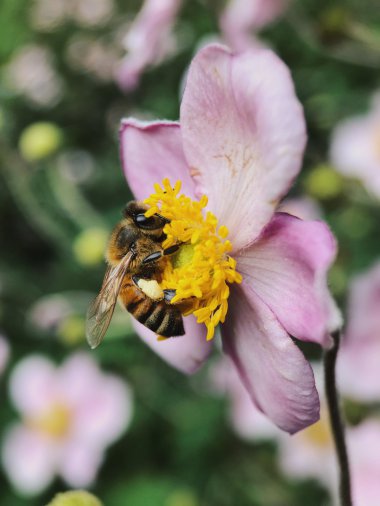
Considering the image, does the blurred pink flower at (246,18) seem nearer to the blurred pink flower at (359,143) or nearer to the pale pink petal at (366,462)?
the blurred pink flower at (359,143)

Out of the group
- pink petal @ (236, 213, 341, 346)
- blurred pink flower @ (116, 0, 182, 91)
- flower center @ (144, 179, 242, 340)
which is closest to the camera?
pink petal @ (236, 213, 341, 346)

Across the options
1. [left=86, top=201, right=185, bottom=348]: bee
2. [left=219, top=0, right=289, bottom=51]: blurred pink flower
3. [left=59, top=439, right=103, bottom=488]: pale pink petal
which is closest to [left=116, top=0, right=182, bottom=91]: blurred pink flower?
[left=219, top=0, right=289, bottom=51]: blurred pink flower

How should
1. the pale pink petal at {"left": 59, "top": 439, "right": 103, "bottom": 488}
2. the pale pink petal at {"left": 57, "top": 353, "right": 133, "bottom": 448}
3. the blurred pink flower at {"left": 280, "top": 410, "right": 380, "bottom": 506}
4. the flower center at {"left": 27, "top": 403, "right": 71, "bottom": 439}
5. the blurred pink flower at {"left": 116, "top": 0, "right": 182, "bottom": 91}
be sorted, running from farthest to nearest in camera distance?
the flower center at {"left": 27, "top": 403, "right": 71, "bottom": 439}, the pale pink petal at {"left": 57, "top": 353, "right": 133, "bottom": 448}, the pale pink petal at {"left": 59, "top": 439, "right": 103, "bottom": 488}, the blurred pink flower at {"left": 280, "top": 410, "right": 380, "bottom": 506}, the blurred pink flower at {"left": 116, "top": 0, "right": 182, "bottom": 91}

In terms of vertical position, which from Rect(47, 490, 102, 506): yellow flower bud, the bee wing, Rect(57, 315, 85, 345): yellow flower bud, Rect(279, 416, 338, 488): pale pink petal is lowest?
Rect(279, 416, 338, 488): pale pink petal

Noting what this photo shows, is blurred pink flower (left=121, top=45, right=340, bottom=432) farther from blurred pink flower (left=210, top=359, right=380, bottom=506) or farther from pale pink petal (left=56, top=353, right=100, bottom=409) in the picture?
pale pink petal (left=56, top=353, right=100, bottom=409)

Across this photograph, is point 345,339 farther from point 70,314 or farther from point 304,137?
point 304,137

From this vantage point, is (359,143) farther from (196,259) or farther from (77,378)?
(196,259)

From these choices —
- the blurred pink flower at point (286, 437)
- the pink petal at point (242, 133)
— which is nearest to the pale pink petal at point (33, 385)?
the blurred pink flower at point (286, 437)
